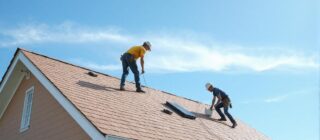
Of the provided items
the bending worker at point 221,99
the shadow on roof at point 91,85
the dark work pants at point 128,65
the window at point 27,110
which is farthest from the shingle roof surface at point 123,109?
the window at point 27,110

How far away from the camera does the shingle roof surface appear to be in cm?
986

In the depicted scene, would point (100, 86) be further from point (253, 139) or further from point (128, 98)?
point (253, 139)

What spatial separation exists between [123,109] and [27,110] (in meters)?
3.46

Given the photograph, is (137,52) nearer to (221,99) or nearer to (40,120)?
(40,120)

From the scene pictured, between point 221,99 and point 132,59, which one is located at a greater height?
point 132,59

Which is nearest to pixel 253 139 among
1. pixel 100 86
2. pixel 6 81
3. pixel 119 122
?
pixel 100 86

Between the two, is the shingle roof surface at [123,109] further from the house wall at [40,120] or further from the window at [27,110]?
the window at [27,110]

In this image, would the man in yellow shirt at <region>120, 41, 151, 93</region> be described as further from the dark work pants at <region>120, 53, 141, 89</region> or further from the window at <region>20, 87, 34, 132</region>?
the window at <region>20, 87, 34, 132</region>

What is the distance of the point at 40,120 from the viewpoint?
38.8ft

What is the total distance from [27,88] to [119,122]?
457 cm

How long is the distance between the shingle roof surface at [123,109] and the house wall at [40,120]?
497mm

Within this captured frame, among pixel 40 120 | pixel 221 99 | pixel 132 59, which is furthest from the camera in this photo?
pixel 221 99

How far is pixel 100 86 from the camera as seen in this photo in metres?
12.8

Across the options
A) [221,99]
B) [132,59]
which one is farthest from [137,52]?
[221,99]
